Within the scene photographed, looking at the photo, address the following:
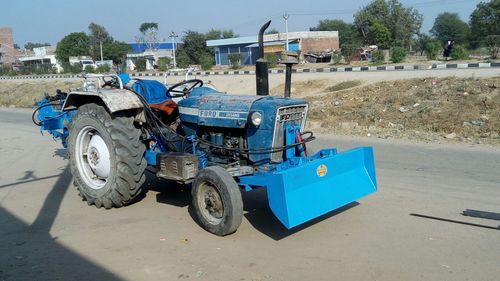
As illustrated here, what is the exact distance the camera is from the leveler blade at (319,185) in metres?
4.88

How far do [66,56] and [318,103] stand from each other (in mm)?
82384

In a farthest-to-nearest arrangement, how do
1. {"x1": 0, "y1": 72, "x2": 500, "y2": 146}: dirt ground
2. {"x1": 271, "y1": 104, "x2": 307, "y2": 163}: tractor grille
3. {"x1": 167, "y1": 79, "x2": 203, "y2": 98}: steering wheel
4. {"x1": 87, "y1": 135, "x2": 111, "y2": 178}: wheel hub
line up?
{"x1": 0, "y1": 72, "x2": 500, "y2": 146}: dirt ground → {"x1": 167, "y1": 79, "x2": 203, "y2": 98}: steering wheel → {"x1": 87, "y1": 135, "x2": 111, "y2": 178}: wheel hub → {"x1": 271, "y1": 104, "x2": 307, "y2": 163}: tractor grille

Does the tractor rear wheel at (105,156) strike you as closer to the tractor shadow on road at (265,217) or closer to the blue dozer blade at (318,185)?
the tractor shadow on road at (265,217)

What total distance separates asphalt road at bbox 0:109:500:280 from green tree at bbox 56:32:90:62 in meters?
89.2

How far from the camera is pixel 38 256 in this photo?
16.4 ft

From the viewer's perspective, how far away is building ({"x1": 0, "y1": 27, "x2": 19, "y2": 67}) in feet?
382

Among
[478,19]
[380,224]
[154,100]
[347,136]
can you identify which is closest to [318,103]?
[347,136]

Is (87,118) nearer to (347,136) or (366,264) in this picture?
(366,264)

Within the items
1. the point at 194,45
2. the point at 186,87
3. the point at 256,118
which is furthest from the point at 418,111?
the point at 194,45

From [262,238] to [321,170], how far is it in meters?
0.95

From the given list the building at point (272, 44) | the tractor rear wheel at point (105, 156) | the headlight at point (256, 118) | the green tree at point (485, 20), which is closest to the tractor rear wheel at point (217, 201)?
the headlight at point (256, 118)

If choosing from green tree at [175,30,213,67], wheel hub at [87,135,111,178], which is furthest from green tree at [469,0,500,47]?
wheel hub at [87,135,111,178]

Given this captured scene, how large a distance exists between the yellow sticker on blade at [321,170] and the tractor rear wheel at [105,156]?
2292mm

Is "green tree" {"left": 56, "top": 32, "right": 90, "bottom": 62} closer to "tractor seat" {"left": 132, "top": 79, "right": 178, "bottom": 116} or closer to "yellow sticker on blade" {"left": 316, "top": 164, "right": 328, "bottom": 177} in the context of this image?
"tractor seat" {"left": 132, "top": 79, "right": 178, "bottom": 116}
